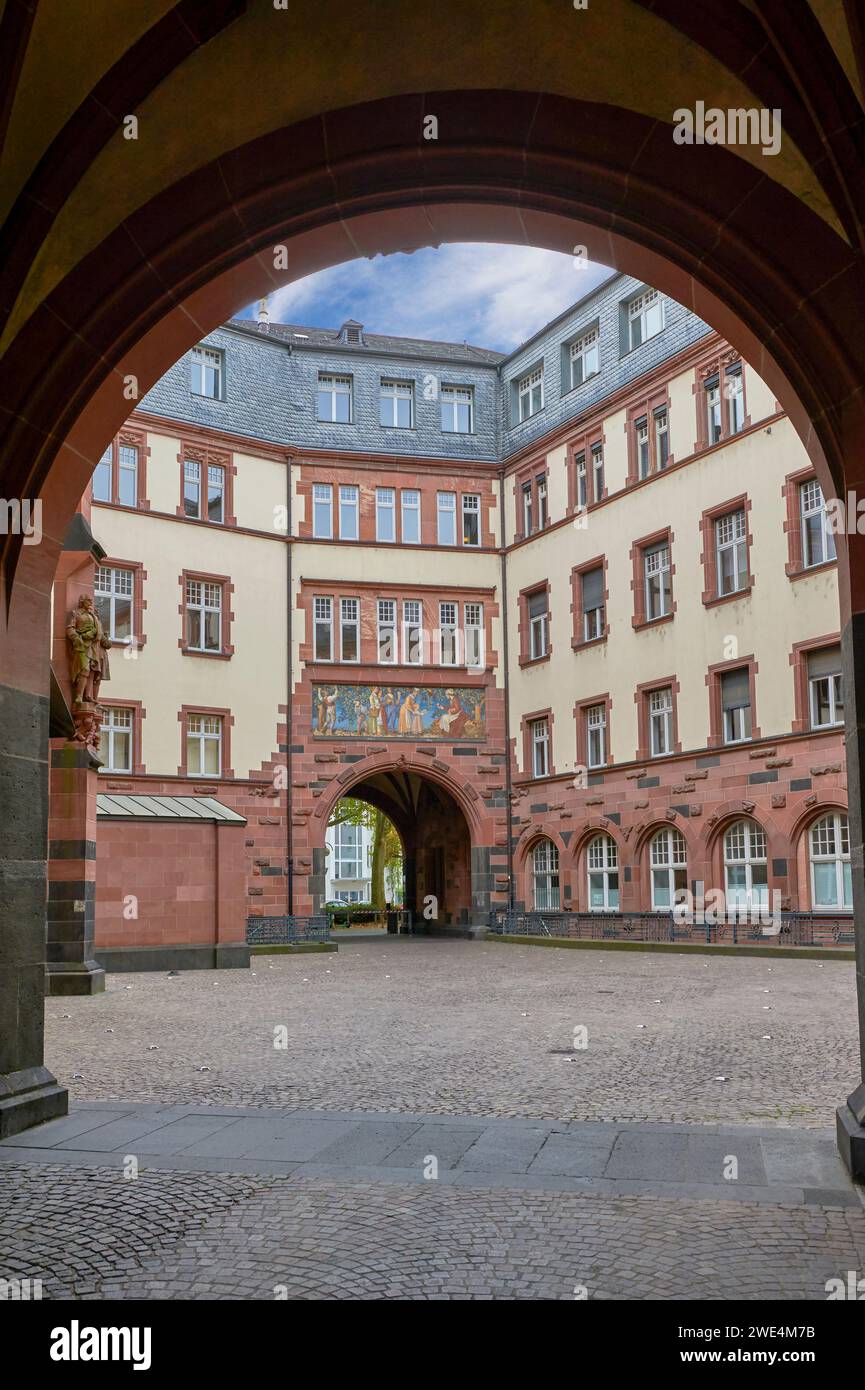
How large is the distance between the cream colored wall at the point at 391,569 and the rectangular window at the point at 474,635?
1.22ft

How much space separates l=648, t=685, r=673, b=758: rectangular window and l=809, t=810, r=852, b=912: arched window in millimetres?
4492

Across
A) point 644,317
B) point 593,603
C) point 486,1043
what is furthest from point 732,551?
point 486,1043

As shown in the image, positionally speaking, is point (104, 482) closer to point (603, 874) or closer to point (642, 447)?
point (642, 447)

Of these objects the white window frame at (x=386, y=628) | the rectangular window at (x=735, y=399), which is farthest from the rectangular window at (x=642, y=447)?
the white window frame at (x=386, y=628)

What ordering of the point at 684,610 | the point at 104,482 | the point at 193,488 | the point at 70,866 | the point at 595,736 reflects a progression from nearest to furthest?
the point at 70,866, the point at 684,610, the point at 104,482, the point at 595,736, the point at 193,488

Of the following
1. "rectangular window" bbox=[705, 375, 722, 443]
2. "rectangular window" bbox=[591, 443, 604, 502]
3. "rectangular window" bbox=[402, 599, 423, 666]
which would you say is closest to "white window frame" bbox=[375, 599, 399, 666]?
"rectangular window" bbox=[402, 599, 423, 666]

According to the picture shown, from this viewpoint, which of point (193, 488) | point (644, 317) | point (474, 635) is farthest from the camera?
point (474, 635)

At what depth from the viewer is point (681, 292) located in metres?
7.01

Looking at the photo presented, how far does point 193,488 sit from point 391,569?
5.53m

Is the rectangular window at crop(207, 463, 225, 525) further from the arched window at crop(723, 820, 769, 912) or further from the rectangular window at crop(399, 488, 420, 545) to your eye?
the arched window at crop(723, 820, 769, 912)

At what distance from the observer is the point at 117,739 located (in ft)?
93.7

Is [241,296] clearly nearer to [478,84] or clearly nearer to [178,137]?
[178,137]

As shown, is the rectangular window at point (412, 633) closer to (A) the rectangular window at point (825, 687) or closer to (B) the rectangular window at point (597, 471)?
(B) the rectangular window at point (597, 471)
